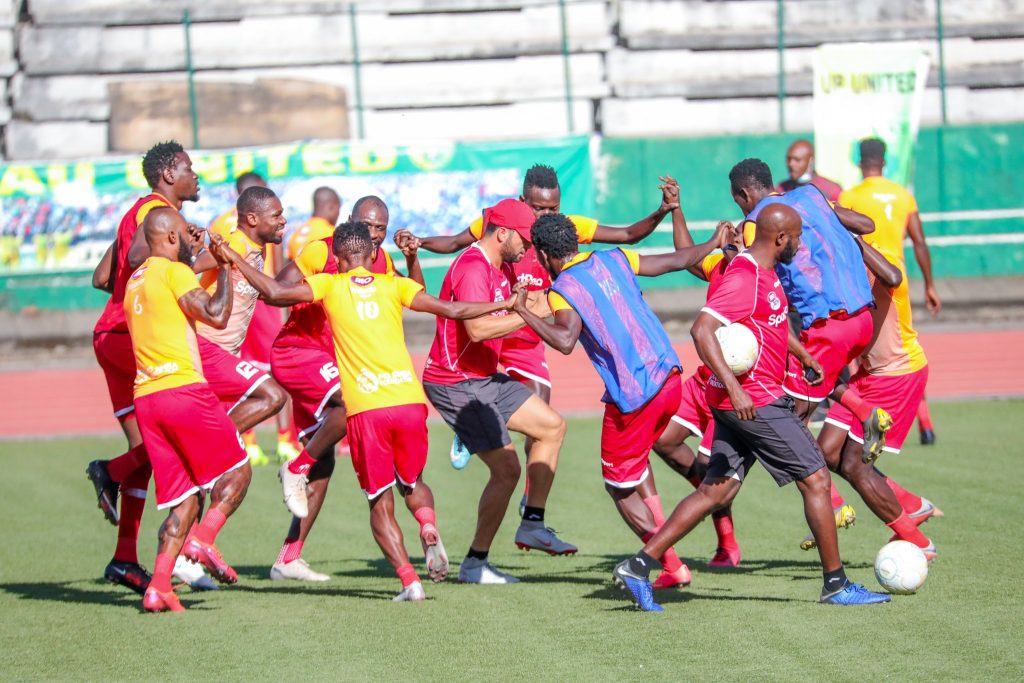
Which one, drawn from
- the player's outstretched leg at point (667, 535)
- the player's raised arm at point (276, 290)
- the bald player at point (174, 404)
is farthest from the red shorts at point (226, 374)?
the player's outstretched leg at point (667, 535)

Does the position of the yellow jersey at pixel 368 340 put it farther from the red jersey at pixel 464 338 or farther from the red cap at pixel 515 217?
the red cap at pixel 515 217

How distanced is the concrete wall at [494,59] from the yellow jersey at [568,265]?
18790 mm

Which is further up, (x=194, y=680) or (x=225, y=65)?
(x=225, y=65)

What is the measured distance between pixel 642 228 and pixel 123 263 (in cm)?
333

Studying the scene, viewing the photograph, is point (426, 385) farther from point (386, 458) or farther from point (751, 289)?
point (751, 289)

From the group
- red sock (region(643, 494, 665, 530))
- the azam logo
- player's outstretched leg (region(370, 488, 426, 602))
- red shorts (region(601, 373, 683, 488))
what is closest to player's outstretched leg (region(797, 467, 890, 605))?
red shorts (region(601, 373, 683, 488))

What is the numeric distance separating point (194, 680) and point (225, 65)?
22189 millimetres

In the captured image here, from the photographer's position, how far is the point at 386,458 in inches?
321

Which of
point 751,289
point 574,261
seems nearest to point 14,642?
point 574,261

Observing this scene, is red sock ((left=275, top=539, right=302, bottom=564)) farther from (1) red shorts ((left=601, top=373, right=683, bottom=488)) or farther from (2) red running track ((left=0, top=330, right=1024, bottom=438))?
(2) red running track ((left=0, top=330, right=1024, bottom=438))

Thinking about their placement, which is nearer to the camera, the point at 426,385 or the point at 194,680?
the point at 194,680

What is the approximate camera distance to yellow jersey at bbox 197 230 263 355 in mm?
9445

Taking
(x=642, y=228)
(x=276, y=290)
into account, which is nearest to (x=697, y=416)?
(x=642, y=228)

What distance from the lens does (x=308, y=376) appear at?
926cm
